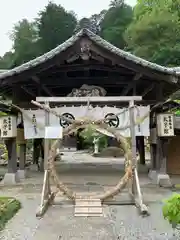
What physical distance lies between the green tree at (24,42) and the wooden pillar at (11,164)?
124 ft

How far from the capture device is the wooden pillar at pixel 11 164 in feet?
38.9

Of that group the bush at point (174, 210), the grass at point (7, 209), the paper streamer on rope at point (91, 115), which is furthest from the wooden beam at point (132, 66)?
the bush at point (174, 210)

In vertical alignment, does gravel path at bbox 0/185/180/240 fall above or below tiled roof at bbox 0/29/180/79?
below

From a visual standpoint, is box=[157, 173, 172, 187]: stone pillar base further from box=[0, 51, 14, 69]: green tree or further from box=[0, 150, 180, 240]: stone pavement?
box=[0, 51, 14, 69]: green tree

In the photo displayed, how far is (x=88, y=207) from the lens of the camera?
26.3ft

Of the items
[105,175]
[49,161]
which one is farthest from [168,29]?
[49,161]

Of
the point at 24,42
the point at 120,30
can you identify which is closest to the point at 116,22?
the point at 120,30

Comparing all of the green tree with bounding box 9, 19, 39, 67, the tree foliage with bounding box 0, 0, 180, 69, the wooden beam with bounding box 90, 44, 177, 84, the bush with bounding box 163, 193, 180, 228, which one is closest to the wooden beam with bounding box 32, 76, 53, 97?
the wooden beam with bounding box 90, 44, 177, 84

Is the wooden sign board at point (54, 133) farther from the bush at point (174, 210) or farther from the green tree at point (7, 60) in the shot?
the green tree at point (7, 60)

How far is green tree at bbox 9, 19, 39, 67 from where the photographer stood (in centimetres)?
5011

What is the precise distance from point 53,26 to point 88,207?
4943cm

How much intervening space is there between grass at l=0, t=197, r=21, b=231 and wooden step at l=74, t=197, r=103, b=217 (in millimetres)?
1447

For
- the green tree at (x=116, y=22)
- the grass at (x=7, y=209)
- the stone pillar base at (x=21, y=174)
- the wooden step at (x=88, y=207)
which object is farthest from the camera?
the green tree at (x=116, y=22)

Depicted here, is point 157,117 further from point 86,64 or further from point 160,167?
point 86,64
